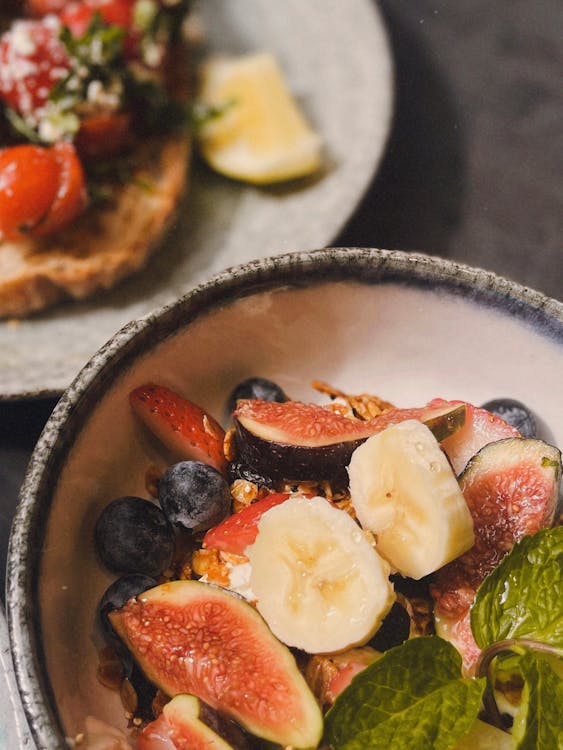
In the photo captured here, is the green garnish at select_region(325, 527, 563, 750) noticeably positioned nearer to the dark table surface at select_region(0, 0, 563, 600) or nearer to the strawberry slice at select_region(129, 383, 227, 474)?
the strawberry slice at select_region(129, 383, 227, 474)

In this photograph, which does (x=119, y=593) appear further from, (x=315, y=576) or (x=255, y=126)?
(x=255, y=126)

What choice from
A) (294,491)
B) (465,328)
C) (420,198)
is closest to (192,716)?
(294,491)

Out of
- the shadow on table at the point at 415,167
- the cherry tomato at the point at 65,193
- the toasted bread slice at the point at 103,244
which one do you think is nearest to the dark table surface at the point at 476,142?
the shadow on table at the point at 415,167

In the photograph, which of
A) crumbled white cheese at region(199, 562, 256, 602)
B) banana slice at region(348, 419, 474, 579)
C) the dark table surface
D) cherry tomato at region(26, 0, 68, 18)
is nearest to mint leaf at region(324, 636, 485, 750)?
banana slice at region(348, 419, 474, 579)

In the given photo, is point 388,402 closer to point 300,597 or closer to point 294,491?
point 294,491

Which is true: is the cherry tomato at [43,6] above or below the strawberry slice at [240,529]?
above

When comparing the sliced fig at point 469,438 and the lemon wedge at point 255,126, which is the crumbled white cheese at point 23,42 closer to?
the lemon wedge at point 255,126
